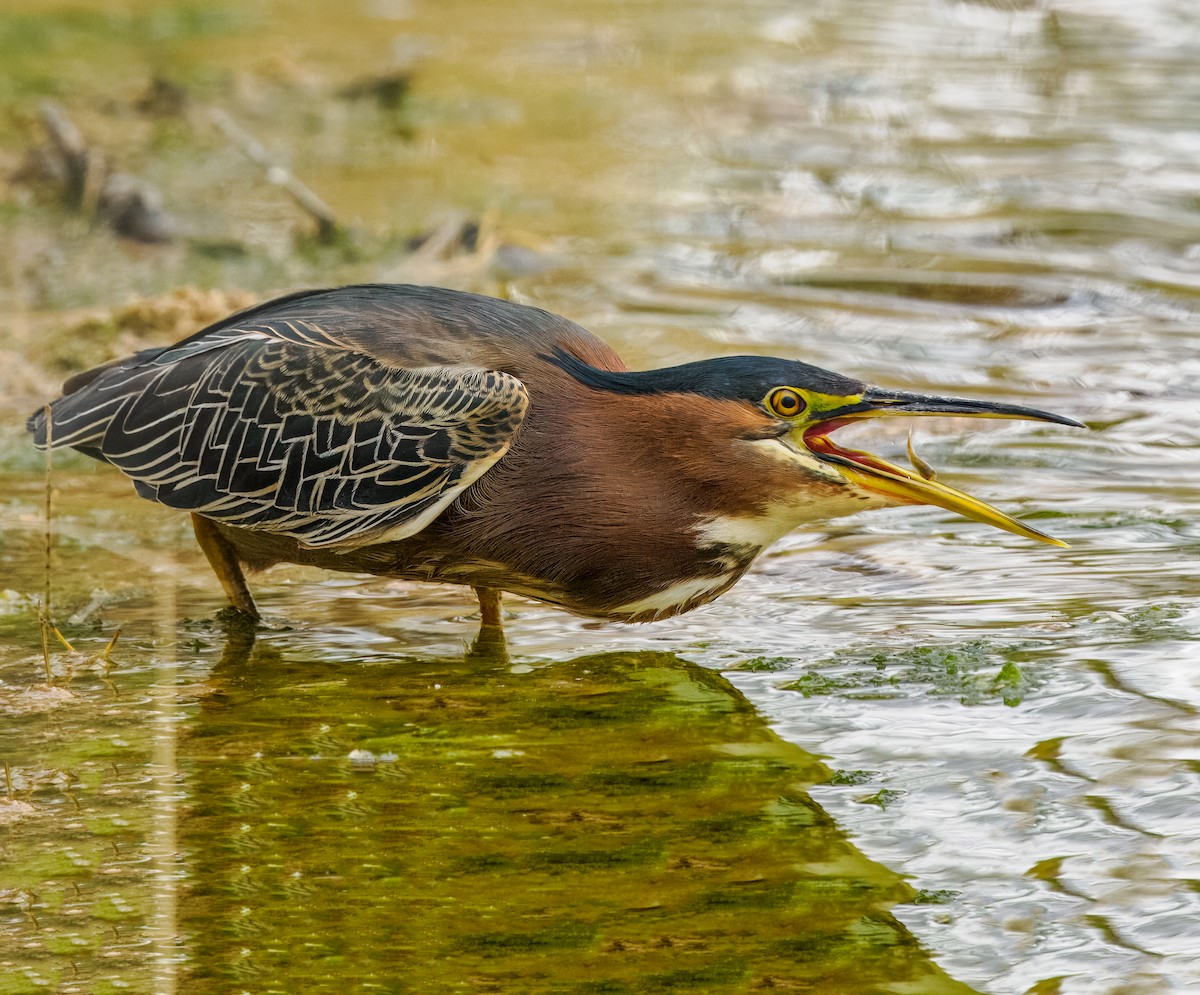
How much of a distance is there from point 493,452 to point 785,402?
0.92 metres

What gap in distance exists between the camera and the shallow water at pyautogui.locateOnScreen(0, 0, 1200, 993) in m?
3.76

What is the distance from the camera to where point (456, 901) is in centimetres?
394

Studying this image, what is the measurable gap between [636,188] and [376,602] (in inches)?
242

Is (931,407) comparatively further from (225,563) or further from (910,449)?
(225,563)

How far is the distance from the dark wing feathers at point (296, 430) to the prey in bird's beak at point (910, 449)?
3.08ft

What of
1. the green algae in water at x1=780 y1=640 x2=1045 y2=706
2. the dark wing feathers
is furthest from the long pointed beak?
the dark wing feathers

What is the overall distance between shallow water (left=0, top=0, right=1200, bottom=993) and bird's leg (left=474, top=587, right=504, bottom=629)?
11 cm

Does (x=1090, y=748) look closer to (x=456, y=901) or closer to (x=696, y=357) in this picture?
(x=456, y=901)

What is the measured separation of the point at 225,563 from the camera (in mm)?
5770

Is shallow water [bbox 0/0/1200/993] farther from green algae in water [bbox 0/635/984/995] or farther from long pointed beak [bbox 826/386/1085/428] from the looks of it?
long pointed beak [bbox 826/386/1085/428]

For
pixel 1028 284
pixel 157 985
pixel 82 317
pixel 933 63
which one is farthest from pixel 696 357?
pixel 933 63

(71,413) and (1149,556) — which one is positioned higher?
(71,413)

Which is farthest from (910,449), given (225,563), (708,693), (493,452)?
(225,563)

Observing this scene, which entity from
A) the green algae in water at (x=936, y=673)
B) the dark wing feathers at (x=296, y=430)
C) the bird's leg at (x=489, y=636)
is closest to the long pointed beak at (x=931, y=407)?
the green algae in water at (x=936, y=673)
